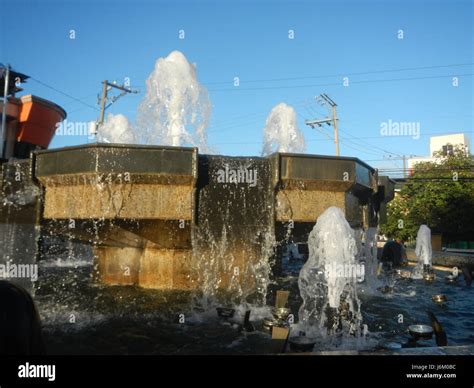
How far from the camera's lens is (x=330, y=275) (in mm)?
5434

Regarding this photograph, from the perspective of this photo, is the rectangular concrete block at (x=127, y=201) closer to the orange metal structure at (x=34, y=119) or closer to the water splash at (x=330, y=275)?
the water splash at (x=330, y=275)

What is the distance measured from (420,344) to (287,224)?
2522 millimetres

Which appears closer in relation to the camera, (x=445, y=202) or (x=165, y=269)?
Result: (x=165, y=269)

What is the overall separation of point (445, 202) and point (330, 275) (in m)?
26.7

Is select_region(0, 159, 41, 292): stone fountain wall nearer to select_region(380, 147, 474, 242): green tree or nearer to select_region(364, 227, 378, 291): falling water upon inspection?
select_region(364, 227, 378, 291): falling water

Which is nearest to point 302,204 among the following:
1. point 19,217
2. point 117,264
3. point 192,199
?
point 192,199

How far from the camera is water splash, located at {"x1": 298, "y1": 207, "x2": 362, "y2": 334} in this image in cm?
517

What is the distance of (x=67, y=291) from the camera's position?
22.6 ft

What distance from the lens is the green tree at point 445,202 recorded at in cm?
2723

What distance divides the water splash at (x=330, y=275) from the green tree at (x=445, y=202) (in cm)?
2213

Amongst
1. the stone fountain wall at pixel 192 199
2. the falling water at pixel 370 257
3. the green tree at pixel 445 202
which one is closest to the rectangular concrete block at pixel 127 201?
the stone fountain wall at pixel 192 199

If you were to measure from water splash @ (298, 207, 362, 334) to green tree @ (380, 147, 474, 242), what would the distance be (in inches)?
871

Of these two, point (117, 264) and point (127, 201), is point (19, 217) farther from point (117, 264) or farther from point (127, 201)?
point (127, 201)

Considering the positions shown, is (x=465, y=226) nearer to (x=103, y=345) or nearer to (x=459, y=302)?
(x=459, y=302)
